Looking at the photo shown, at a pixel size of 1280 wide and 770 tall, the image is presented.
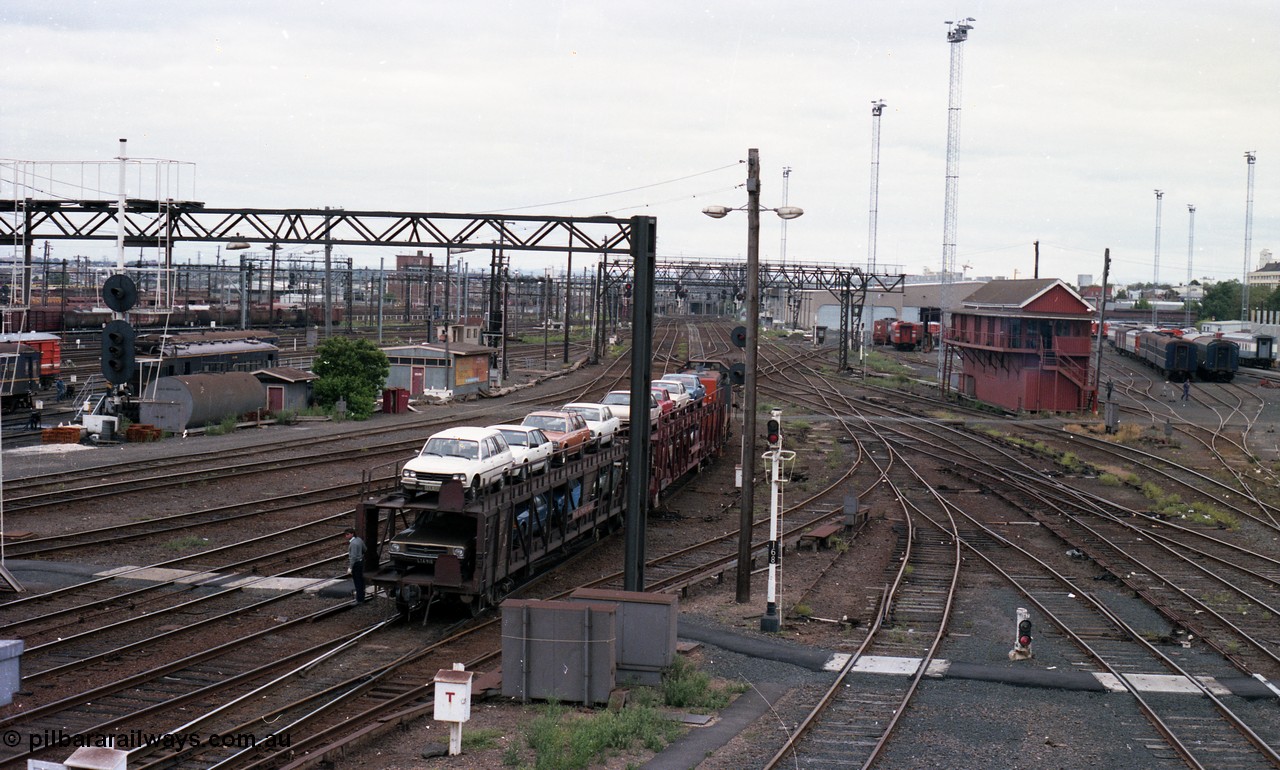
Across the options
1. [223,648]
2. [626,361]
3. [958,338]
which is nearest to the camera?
[223,648]

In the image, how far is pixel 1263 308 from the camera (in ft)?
433

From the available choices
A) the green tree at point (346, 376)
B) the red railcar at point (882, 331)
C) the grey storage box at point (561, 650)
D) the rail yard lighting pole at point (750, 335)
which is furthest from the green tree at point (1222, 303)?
the grey storage box at point (561, 650)

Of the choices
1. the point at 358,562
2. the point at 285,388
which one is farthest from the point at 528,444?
the point at 285,388

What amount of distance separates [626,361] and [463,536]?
211 ft

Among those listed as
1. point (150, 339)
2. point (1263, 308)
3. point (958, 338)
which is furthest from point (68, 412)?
point (1263, 308)

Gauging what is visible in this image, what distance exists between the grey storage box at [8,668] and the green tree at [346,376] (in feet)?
112

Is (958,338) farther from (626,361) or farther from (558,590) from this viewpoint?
(558,590)

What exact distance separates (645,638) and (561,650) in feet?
4.45

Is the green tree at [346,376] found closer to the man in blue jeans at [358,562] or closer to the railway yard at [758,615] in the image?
the railway yard at [758,615]

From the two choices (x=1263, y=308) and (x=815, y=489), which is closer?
(x=815, y=489)

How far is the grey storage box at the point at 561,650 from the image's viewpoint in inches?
542

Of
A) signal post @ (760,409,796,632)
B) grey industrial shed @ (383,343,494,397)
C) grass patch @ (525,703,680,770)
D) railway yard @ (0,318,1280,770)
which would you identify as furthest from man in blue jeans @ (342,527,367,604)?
grey industrial shed @ (383,343,494,397)

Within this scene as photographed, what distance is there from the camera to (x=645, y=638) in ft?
48.3

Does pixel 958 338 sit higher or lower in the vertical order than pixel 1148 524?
higher
